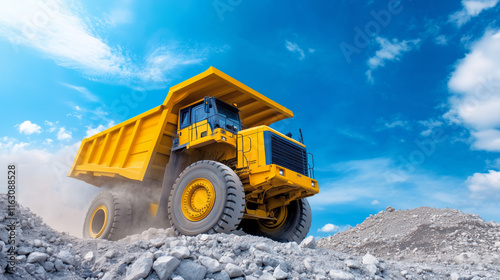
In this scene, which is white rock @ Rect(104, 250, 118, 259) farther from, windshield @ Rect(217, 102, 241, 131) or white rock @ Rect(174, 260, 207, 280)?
windshield @ Rect(217, 102, 241, 131)

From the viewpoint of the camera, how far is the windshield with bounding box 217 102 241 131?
26.5ft

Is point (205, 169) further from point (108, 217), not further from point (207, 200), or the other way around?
point (108, 217)

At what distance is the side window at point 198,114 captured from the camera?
8.29m

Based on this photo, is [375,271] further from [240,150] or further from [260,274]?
[240,150]

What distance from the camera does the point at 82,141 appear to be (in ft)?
38.3

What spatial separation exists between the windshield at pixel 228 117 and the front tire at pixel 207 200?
1.16 m

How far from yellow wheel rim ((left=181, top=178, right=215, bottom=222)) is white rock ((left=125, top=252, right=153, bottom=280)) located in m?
2.44

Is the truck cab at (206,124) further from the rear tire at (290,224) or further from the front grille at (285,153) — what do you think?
the rear tire at (290,224)

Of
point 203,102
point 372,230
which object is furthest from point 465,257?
point 203,102

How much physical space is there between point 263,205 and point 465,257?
4866mm

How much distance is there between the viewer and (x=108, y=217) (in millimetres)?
9227

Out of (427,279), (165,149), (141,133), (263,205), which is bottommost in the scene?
A: (427,279)

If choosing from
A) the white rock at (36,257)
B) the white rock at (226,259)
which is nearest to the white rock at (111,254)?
the white rock at (36,257)

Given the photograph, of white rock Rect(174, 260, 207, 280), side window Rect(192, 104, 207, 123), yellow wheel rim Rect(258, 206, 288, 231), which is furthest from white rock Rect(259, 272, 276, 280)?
side window Rect(192, 104, 207, 123)
